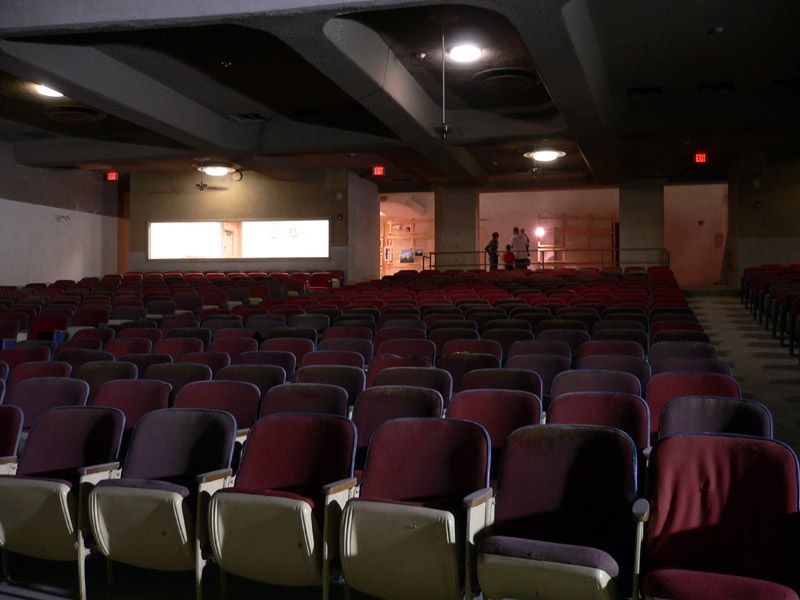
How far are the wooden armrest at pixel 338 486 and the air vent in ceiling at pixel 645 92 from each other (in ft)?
33.2

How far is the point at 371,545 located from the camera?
2.72 meters

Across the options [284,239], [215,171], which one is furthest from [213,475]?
[284,239]

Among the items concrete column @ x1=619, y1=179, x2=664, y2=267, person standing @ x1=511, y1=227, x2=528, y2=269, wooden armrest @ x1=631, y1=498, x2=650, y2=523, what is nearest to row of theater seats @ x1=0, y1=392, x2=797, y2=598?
wooden armrest @ x1=631, y1=498, x2=650, y2=523

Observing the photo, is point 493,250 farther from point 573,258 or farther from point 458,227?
point 573,258

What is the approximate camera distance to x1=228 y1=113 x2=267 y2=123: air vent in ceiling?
43.3ft

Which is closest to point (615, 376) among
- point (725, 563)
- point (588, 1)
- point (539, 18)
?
point (725, 563)

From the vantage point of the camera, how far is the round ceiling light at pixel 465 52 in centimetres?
944

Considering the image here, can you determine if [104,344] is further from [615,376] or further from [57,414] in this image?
[615,376]

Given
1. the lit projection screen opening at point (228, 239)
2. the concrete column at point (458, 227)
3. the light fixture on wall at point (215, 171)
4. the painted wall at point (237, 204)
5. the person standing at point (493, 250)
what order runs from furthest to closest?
the concrete column at point (458, 227) < the person standing at point (493, 250) < the lit projection screen opening at point (228, 239) < the painted wall at point (237, 204) < the light fixture on wall at point (215, 171)

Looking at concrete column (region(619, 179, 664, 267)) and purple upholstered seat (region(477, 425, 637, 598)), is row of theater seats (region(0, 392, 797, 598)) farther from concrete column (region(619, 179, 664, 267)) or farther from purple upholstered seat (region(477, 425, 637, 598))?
concrete column (region(619, 179, 664, 267))

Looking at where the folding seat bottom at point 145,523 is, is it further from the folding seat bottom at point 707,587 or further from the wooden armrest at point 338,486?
the folding seat bottom at point 707,587

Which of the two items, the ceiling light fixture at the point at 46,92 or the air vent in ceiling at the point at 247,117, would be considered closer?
the ceiling light fixture at the point at 46,92

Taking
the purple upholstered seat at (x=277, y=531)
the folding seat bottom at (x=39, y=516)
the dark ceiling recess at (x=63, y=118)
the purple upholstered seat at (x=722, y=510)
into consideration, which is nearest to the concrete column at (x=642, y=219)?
the dark ceiling recess at (x=63, y=118)

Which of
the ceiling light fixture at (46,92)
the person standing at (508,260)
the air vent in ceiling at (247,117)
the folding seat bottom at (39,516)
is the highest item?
the air vent in ceiling at (247,117)
